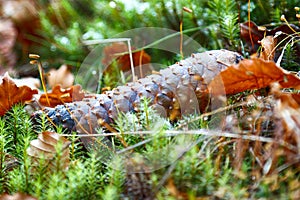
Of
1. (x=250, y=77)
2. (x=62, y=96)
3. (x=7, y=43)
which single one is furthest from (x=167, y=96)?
(x=7, y=43)

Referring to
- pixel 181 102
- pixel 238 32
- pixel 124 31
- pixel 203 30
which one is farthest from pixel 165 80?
pixel 124 31

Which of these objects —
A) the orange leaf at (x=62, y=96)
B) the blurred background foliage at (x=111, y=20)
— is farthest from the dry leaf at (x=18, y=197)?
the blurred background foliage at (x=111, y=20)

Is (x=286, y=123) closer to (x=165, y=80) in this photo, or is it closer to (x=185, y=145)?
(x=185, y=145)

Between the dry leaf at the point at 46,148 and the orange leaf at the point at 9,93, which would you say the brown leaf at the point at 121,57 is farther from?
the dry leaf at the point at 46,148

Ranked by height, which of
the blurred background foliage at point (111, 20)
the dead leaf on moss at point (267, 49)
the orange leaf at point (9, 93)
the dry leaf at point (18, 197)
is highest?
the blurred background foliage at point (111, 20)

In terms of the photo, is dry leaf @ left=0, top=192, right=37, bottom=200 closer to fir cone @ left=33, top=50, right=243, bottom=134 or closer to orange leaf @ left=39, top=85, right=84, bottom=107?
fir cone @ left=33, top=50, right=243, bottom=134
